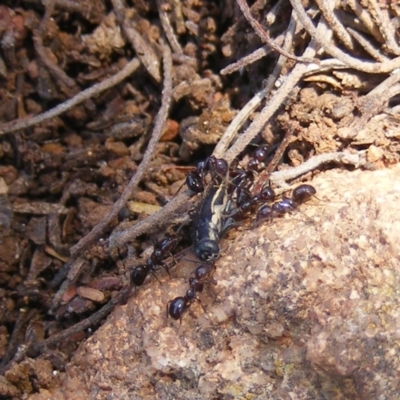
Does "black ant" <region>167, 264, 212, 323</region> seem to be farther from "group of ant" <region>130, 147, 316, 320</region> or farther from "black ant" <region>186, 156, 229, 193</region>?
"black ant" <region>186, 156, 229, 193</region>

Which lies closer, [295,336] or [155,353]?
[295,336]

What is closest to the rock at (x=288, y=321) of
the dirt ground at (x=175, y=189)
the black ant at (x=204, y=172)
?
the dirt ground at (x=175, y=189)

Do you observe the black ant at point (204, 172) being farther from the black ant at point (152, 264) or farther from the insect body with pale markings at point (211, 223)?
the black ant at point (152, 264)

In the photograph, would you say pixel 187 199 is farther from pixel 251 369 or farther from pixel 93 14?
pixel 93 14

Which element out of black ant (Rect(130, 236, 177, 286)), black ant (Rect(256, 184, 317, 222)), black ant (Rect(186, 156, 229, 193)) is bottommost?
black ant (Rect(130, 236, 177, 286))

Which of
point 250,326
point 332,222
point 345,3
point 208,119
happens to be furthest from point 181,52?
point 250,326

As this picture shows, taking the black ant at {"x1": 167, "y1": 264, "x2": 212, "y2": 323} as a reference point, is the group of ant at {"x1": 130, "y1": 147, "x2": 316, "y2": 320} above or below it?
above

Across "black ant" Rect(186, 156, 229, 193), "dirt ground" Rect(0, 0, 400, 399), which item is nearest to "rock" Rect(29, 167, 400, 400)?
"dirt ground" Rect(0, 0, 400, 399)
